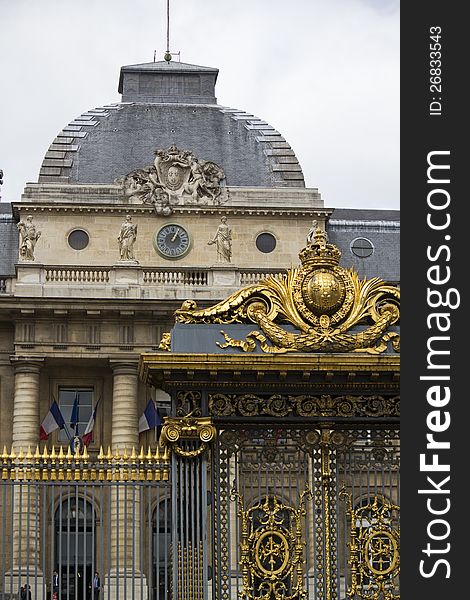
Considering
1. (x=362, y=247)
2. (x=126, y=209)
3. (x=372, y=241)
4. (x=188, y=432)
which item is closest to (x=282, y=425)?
(x=188, y=432)

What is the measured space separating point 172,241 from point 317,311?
3109 centimetres

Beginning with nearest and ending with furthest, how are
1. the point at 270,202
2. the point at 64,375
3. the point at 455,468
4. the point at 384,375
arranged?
the point at 455,468
the point at 384,375
the point at 64,375
the point at 270,202

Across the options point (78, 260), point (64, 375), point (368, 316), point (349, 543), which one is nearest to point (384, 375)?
point (368, 316)

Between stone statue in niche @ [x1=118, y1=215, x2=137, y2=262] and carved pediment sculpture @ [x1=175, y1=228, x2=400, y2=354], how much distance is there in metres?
29.0

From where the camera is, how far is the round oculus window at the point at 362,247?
5069 centimetres

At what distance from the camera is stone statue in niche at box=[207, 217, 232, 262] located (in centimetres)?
4616

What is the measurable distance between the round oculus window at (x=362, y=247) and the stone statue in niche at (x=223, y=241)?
5.45 metres

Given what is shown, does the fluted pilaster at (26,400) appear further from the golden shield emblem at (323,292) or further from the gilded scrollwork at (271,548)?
the golden shield emblem at (323,292)

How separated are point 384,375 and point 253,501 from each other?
1.97m

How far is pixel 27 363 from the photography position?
44375 millimetres

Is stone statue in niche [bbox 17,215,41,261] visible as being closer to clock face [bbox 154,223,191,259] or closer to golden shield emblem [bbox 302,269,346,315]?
clock face [bbox 154,223,191,259]

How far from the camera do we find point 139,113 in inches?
1991

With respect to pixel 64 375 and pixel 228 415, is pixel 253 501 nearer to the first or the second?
pixel 228 415

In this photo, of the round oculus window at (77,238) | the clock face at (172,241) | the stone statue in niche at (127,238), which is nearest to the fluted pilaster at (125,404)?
the stone statue in niche at (127,238)
